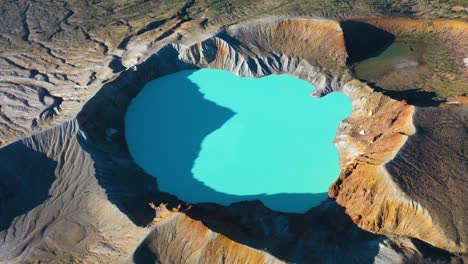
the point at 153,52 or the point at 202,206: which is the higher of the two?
the point at 153,52

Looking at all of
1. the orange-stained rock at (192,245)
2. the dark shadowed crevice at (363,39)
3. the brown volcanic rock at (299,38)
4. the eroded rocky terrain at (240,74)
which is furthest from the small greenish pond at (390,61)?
the orange-stained rock at (192,245)

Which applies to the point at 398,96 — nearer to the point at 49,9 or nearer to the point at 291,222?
the point at 291,222

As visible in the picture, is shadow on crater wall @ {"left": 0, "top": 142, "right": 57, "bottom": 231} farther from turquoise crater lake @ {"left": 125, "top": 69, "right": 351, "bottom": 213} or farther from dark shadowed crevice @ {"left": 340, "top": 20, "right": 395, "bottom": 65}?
dark shadowed crevice @ {"left": 340, "top": 20, "right": 395, "bottom": 65}

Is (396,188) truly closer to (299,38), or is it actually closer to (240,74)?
(240,74)

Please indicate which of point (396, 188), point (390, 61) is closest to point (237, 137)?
point (396, 188)

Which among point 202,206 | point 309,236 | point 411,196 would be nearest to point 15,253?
point 202,206

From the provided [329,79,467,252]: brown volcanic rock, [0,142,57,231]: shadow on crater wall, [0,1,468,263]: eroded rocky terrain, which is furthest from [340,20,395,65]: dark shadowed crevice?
[0,142,57,231]: shadow on crater wall

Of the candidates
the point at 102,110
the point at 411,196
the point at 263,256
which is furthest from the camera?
the point at 102,110
